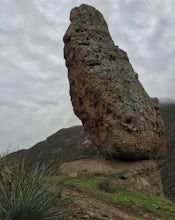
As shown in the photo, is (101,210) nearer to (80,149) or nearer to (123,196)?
(123,196)

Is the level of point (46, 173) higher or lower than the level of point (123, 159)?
lower

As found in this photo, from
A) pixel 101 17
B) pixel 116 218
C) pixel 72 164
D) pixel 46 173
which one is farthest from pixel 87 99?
pixel 46 173

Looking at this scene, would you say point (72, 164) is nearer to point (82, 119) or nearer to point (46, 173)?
point (82, 119)

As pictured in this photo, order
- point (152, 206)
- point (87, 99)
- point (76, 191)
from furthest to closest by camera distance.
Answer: point (87, 99), point (152, 206), point (76, 191)

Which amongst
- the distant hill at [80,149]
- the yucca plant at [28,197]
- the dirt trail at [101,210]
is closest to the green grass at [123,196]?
the dirt trail at [101,210]

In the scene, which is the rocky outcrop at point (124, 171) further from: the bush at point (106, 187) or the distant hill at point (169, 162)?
the distant hill at point (169, 162)

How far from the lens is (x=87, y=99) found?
20.2 m

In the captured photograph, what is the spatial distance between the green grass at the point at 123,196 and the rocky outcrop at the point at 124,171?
28.4 inches

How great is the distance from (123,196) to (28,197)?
809 cm

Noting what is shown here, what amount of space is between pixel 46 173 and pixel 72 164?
10.8 m

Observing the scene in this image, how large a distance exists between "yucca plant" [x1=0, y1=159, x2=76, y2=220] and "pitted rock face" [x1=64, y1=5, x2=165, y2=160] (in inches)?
426

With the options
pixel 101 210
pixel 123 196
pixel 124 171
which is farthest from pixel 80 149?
pixel 101 210

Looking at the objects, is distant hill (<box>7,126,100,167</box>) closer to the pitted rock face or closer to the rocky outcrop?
the pitted rock face

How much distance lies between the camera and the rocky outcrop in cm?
1792
